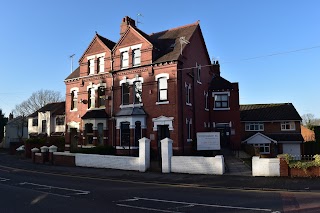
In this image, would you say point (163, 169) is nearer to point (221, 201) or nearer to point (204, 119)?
point (221, 201)

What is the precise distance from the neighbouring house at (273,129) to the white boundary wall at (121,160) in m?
20.4

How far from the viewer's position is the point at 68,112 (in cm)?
3303

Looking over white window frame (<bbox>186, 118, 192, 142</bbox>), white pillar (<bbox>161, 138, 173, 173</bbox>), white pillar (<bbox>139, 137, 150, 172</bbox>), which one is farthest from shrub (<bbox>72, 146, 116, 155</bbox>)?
white pillar (<bbox>161, 138, 173, 173</bbox>)

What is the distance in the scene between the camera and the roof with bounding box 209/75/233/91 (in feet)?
107

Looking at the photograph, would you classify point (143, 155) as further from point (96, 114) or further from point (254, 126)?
point (254, 126)

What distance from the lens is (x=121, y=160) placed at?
21359 mm

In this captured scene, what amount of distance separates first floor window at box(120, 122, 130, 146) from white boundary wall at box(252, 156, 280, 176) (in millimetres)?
13437

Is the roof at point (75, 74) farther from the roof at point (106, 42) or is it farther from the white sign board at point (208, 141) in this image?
the white sign board at point (208, 141)

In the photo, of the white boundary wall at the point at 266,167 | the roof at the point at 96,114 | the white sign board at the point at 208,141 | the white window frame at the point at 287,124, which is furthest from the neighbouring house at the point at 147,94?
the white window frame at the point at 287,124

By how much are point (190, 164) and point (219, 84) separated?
17.0 metres

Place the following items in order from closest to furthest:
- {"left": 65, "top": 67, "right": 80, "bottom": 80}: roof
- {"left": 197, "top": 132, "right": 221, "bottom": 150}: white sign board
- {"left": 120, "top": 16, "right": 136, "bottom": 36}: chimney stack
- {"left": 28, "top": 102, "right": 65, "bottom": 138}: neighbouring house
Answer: {"left": 197, "top": 132, "right": 221, "bottom": 150}: white sign board, {"left": 120, "top": 16, "right": 136, "bottom": 36}: chimney stack, {"left": 65, "top": 67, "right": 80, "bottom": 80}: roof, {"left": 28, "top": 102, "right": 65, "bottom": 138}: neighbouring house

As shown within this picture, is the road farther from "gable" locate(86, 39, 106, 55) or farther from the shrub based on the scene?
"gable" locate(86, 39, 106, 55)

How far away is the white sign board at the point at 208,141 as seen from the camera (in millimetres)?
21625

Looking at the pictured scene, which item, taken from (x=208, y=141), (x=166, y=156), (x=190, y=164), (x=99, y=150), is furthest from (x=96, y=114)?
(x=190, y=164)
